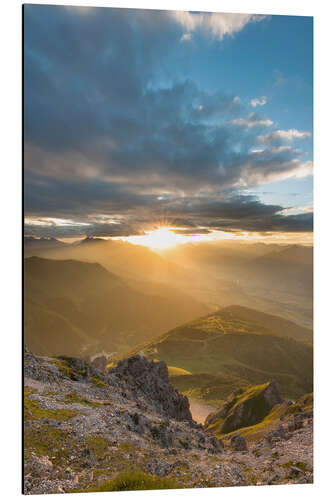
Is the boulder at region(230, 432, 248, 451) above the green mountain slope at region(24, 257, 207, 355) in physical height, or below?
below

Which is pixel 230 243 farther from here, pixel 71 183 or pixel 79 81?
pixel 79 81

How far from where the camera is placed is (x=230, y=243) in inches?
525

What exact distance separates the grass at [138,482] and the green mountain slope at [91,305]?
209 inches

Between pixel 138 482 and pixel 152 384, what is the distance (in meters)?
7.01

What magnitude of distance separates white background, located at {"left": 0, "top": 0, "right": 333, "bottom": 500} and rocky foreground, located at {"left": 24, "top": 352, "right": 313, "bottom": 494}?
1.36 ft

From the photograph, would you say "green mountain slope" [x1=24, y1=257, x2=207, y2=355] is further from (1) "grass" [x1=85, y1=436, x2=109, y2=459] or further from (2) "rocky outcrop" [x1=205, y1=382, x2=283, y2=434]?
(2) "rocky outcrop" [x1=205, y1=382, x2=283, y2=434]

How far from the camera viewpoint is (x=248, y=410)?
28.4m

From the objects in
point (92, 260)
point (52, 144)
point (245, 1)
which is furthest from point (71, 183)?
point (245, 1)

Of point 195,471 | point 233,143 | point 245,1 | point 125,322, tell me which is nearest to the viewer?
point 195,471

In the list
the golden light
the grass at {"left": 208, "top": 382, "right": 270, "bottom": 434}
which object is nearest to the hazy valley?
the golden light

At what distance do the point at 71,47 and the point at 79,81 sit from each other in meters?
1.03

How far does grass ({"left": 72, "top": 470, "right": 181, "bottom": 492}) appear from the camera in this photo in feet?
29.1

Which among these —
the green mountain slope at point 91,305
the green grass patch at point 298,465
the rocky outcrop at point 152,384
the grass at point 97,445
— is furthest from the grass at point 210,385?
the grass at point 97,445

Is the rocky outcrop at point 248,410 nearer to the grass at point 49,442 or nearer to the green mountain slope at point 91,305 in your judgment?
the green mountain slope at point 91,305
